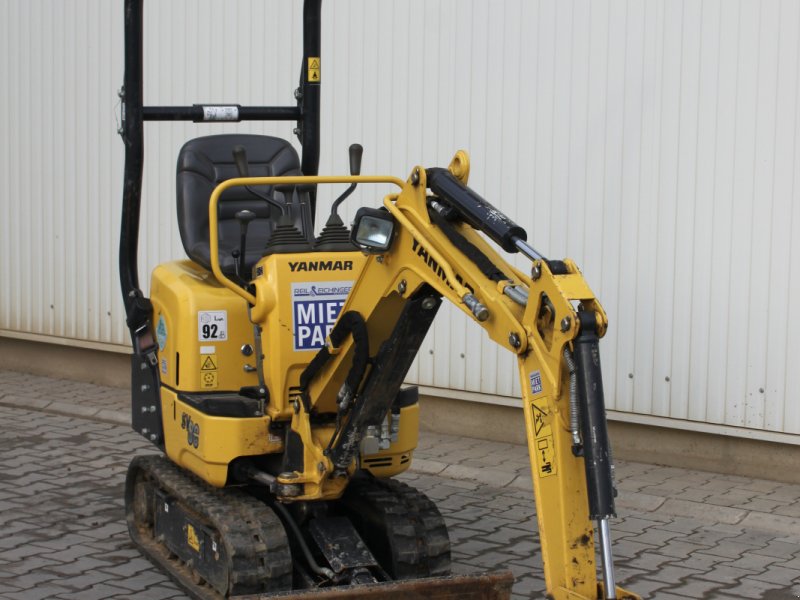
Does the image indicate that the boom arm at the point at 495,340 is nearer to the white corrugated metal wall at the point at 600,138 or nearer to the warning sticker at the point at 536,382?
the warning sticker at the point at 536,382

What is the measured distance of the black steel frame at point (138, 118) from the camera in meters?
6.81

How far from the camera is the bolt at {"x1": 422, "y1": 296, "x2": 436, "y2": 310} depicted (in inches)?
219

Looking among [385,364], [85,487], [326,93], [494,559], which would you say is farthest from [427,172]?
[326,93]

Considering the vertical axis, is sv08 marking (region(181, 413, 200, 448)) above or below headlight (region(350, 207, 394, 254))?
below

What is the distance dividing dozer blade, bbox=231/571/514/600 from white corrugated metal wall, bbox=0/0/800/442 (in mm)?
3270

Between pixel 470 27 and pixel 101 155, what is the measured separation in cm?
400

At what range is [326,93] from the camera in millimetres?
10469

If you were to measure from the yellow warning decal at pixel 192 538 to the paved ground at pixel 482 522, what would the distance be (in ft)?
0.80

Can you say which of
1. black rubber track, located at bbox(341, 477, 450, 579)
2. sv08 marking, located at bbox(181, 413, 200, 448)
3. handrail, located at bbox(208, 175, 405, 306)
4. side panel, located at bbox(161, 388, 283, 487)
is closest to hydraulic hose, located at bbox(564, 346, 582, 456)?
handrail, located at bbox(208, 175, 405, 306)

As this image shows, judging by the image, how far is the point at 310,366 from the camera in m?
6.14

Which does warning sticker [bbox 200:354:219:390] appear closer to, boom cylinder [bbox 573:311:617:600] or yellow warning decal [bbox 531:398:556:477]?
yellow warning decal [bbox 531:398:556:477]

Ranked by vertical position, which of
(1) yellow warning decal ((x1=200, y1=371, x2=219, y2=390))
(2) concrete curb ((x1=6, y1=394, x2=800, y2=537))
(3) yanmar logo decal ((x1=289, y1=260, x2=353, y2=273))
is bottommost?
(2) concrete curb ((x1=6, y1=394, x2=800, y2=537))

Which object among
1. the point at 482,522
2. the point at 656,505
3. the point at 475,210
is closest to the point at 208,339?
the point at 475,210

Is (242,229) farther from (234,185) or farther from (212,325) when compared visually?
(212,325)
